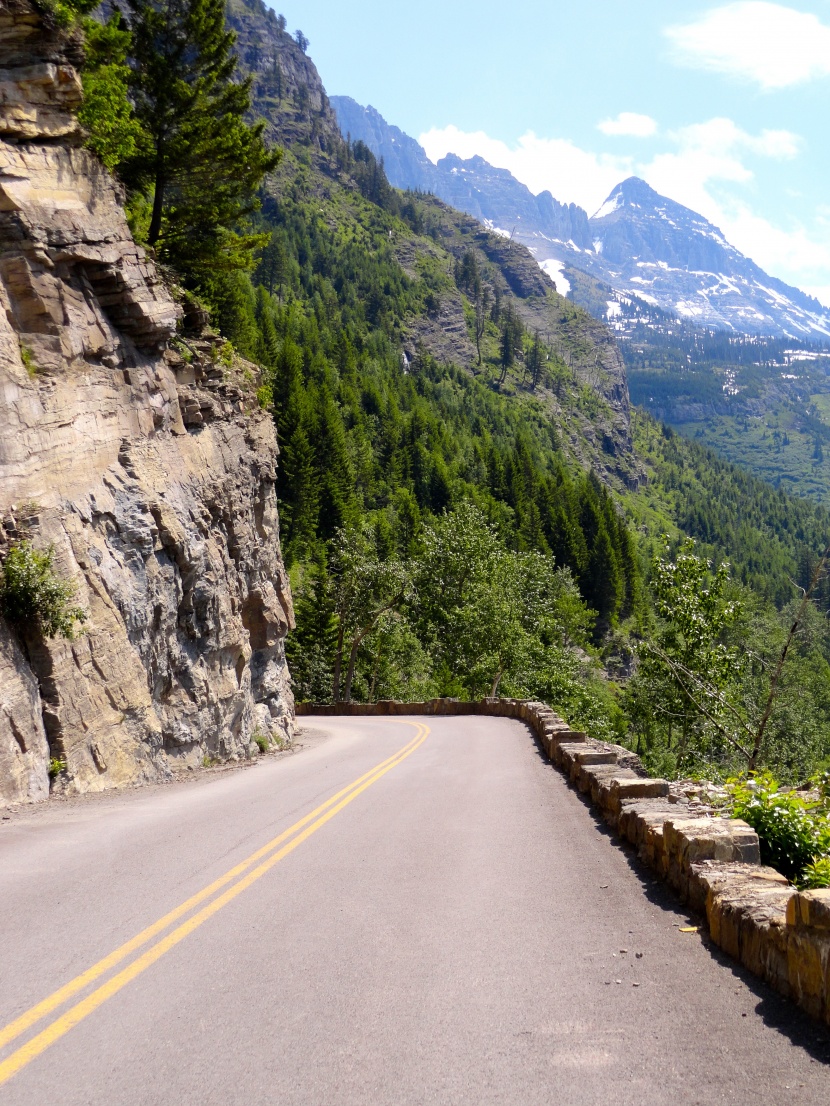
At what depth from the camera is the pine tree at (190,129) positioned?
23.3m

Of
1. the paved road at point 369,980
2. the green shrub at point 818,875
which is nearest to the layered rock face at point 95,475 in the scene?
the paved road at point 369,980

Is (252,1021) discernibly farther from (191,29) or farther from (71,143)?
(191,29)

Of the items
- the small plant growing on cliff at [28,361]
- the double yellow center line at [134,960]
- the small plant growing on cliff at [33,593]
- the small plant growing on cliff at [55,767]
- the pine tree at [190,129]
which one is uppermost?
the pine tree at [190,129]

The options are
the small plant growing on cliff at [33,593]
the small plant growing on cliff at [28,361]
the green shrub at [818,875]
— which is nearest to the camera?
the green shrub at [818,875]

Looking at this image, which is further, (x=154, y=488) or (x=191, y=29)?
(x=191, y=29)

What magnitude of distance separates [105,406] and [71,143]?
566 centimetres

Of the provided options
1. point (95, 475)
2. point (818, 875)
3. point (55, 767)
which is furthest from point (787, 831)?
point (95, 475)

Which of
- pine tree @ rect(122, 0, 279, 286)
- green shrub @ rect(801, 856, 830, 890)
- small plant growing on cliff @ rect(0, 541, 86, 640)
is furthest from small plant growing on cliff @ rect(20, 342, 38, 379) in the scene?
green shrub @ rect(801, 856, 830, 890)

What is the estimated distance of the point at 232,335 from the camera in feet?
174

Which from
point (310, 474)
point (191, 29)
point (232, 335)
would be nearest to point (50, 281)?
point (191, 29)

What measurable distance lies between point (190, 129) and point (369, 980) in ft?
79.2

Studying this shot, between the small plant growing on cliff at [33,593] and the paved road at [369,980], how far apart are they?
15.8ft

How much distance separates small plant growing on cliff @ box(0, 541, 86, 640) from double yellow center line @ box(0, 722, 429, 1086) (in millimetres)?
6313

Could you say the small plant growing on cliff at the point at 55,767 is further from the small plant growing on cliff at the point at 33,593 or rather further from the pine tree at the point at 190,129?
the pine tree at the point at 190,129
